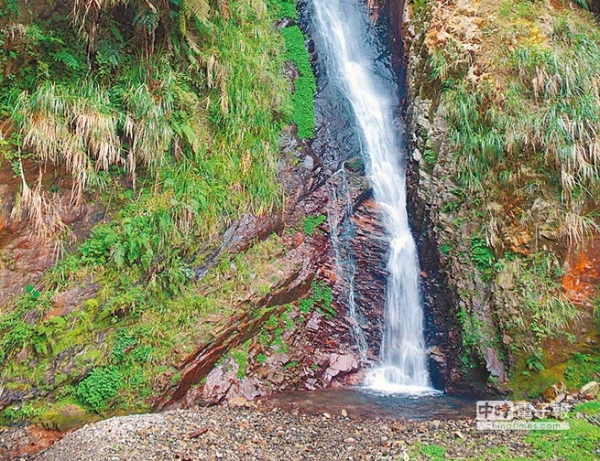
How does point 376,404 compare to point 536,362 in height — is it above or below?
below

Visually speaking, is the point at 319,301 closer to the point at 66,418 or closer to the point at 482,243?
the point at 482,243

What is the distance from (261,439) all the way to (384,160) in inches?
246

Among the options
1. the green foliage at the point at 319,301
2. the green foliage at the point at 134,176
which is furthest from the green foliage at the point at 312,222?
the green foliage at the point at 319,301

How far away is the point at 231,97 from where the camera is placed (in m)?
6.87

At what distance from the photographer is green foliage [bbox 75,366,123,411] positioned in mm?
4508

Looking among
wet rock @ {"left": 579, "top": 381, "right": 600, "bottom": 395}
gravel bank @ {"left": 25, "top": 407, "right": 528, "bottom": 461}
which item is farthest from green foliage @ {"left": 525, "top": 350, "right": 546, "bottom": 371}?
gravel bank @ {"left": 25, "top": 407, "right": 528, "bottom": 461}

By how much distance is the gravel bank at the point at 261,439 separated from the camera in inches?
146

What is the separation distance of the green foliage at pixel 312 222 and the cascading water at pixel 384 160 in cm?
132

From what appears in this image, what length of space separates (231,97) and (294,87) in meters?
2.73

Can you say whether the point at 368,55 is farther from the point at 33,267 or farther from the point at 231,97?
the point at 33,267

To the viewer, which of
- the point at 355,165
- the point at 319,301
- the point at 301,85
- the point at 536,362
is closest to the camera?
the point at 536,362

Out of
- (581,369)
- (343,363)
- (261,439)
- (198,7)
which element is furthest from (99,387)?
(581,369)

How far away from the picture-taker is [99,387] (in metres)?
4.58

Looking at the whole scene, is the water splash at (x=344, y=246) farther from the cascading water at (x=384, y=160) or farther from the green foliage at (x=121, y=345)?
the green foliage at (x=121, y=345)
